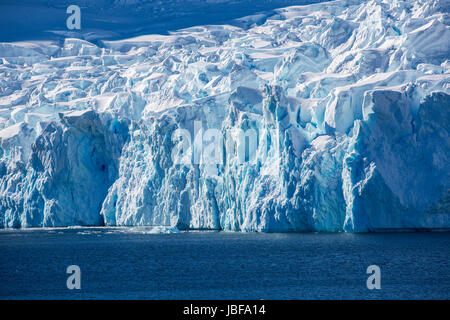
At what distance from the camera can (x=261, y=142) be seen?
4144 cm

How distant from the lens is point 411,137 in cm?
3603

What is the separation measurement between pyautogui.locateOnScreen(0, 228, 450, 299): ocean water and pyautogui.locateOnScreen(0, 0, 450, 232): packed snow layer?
1.78 m

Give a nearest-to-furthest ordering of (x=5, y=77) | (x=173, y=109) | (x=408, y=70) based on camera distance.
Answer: (x=408, y=70) < (x=173, y=109) < (x=5, y=77)

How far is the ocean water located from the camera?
2283 centimetres

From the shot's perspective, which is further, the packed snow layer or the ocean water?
the packed snow layer

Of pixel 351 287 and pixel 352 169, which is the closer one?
pixel 351 287

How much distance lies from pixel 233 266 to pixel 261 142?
45.2 ft

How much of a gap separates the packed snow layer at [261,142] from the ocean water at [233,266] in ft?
5.84

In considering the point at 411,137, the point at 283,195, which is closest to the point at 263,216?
the point at 283,195

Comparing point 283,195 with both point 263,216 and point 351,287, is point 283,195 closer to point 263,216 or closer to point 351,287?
point 263,216

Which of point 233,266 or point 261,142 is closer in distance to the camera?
point 233,266

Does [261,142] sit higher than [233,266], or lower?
higher
